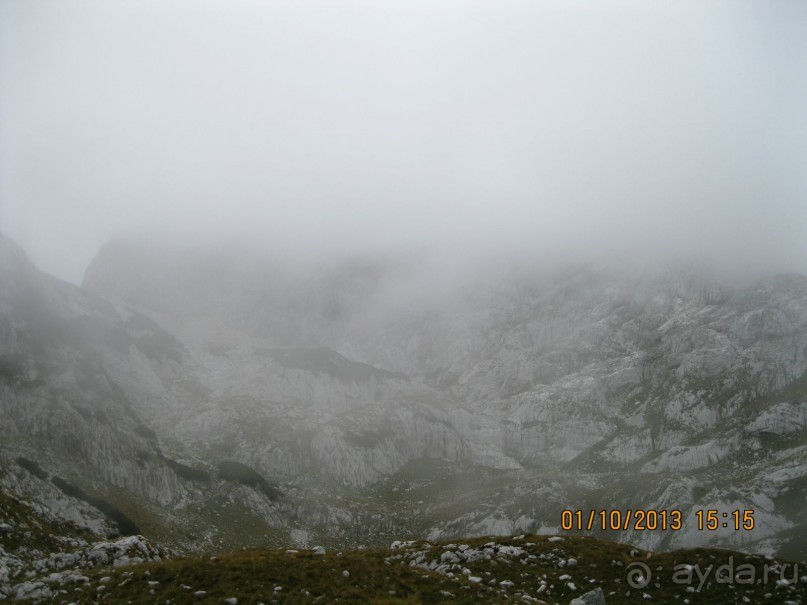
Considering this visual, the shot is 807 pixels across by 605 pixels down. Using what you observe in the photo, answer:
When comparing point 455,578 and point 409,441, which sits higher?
point 455,578

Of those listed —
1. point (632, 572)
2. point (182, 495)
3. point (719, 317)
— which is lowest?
point (182, 495)

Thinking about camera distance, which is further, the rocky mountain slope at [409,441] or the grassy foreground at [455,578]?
the rocky mountain slope at [409,441]

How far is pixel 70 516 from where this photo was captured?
93062 millimetres

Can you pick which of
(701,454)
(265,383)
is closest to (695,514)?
(701,454)

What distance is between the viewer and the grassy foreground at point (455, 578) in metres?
33.7

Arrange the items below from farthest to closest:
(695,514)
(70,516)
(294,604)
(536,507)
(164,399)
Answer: (164,399) < (536,507) < (695,514) < (70,516) < (294,604)

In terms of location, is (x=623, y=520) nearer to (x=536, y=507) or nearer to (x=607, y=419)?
(x=536, y=507)

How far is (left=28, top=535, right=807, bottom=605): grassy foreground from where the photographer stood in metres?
33.7

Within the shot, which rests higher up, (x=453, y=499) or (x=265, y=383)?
(x=265, y=383)

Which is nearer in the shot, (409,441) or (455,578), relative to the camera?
(455,578)

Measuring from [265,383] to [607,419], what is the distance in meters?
123

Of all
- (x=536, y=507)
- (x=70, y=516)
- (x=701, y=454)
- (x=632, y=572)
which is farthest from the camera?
(x=701, y=454)

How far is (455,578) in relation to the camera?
38312 mm

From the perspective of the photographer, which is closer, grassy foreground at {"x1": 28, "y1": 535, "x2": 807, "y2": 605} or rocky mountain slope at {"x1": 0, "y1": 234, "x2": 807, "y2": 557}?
grassy foreground at {"x1": 28, "y1": 535, "x2": 807, "y2": 605}
